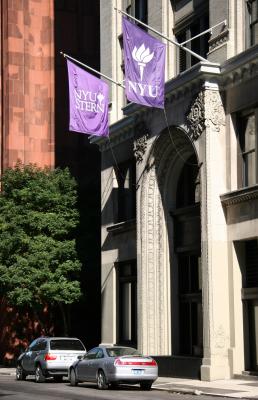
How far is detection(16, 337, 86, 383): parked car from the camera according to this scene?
33.8 meters

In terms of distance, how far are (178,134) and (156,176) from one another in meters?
2.84

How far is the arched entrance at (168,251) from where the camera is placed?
35.8 meters

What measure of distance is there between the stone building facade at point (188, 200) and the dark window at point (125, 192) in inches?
2.3

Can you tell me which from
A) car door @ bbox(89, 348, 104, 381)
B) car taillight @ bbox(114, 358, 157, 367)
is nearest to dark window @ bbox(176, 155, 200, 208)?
car door @ bbox(89, 348, 104, 381)

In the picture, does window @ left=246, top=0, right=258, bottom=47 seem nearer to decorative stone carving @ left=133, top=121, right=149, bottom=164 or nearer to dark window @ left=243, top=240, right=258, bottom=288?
decorative stone carving @ left=133, top=121, right=149, bottom=164

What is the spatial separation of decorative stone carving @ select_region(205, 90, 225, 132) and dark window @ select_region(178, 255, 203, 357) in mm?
5813

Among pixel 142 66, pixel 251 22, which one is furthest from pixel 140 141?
pixel 251 22

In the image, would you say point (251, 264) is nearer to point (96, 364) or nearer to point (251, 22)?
point (96, 364)

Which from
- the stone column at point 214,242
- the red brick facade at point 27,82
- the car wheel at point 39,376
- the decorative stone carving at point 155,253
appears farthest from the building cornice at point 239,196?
the red brick facade at point 27,82

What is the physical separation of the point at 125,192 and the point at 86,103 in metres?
9.01

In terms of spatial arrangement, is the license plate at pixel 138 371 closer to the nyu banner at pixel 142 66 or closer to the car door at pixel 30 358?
the car door at pixel 30 358

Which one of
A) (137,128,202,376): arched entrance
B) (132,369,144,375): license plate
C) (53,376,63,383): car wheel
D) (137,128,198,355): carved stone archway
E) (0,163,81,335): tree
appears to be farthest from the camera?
(0,163,81,335): tree

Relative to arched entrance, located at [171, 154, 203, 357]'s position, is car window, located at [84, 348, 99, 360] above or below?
below

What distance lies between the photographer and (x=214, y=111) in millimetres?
32656
